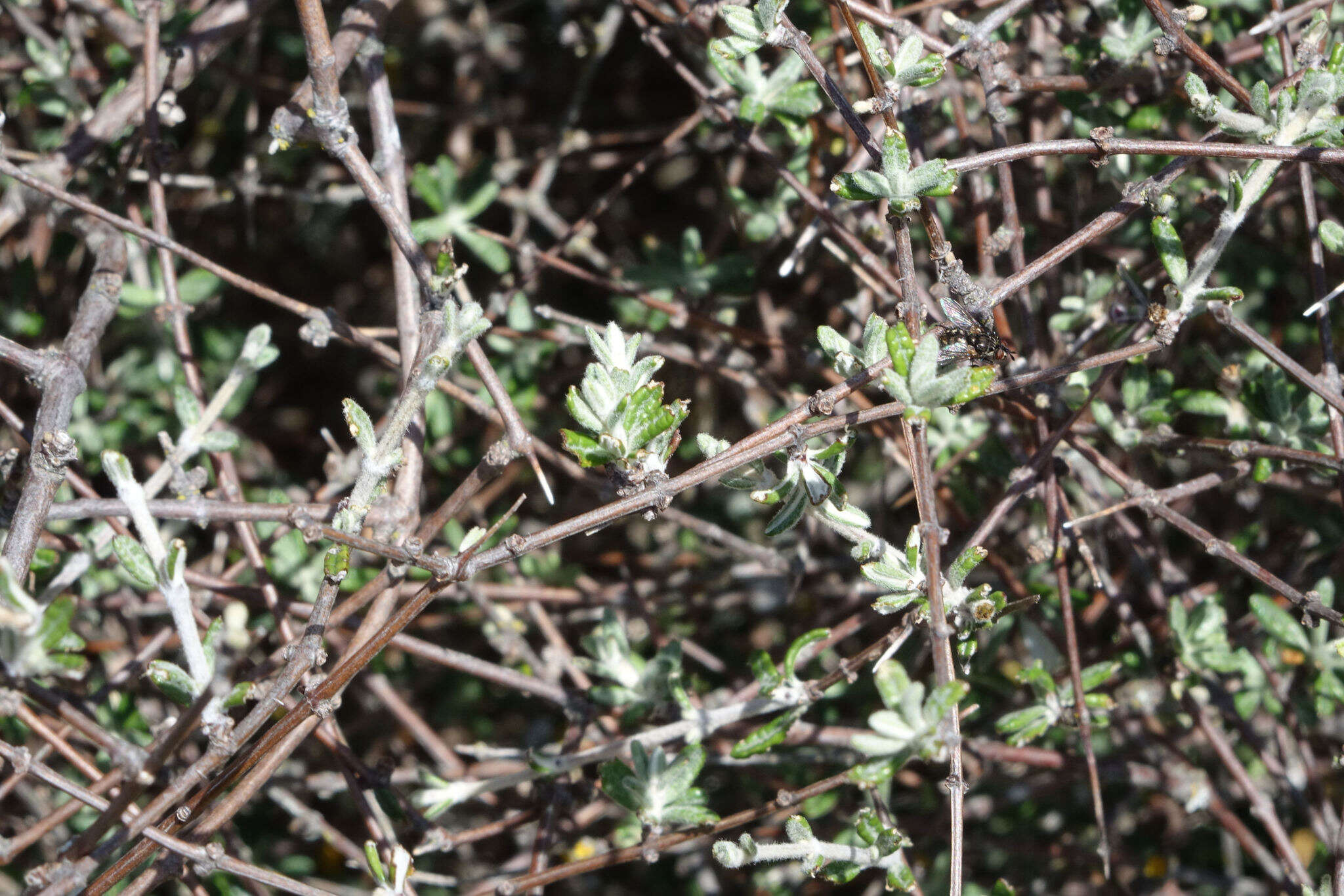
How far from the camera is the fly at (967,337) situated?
1.48 metres

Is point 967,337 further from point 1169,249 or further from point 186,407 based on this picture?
point 186,407

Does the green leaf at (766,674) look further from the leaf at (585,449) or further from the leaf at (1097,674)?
the leaf at (1097,674)

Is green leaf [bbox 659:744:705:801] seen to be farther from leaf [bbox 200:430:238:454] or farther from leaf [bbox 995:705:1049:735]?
leaf [bbox 200:430:238:454]

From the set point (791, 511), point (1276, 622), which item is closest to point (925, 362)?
point (791, 511)

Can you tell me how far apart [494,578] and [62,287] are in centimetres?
122

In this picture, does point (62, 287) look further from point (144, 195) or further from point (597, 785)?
point (597, 785)

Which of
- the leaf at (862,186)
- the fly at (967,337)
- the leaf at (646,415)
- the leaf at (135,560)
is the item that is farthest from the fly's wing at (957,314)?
the leaf at (135,560)

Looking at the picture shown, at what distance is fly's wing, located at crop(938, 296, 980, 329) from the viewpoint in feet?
4.87

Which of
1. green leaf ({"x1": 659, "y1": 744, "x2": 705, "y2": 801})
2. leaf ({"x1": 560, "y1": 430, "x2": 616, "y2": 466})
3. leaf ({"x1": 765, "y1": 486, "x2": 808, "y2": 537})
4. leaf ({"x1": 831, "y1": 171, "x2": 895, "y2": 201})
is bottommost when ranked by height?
green leaf ({"x1": 659, "y1": 744, "x2": 705, "y2": 801})

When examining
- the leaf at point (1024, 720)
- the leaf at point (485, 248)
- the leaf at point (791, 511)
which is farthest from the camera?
the leaf at point (485, 248)

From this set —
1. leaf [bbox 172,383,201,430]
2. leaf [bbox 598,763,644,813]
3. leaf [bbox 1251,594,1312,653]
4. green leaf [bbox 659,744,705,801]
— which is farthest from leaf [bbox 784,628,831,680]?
leaf [bbox 172,383,201,430]

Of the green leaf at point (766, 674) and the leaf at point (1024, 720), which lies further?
the leaf at point (1024, 720)

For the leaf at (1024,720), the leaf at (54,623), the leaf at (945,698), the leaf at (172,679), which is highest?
the leaf at (1024,720)

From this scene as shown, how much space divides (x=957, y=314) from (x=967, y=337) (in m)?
0.05
